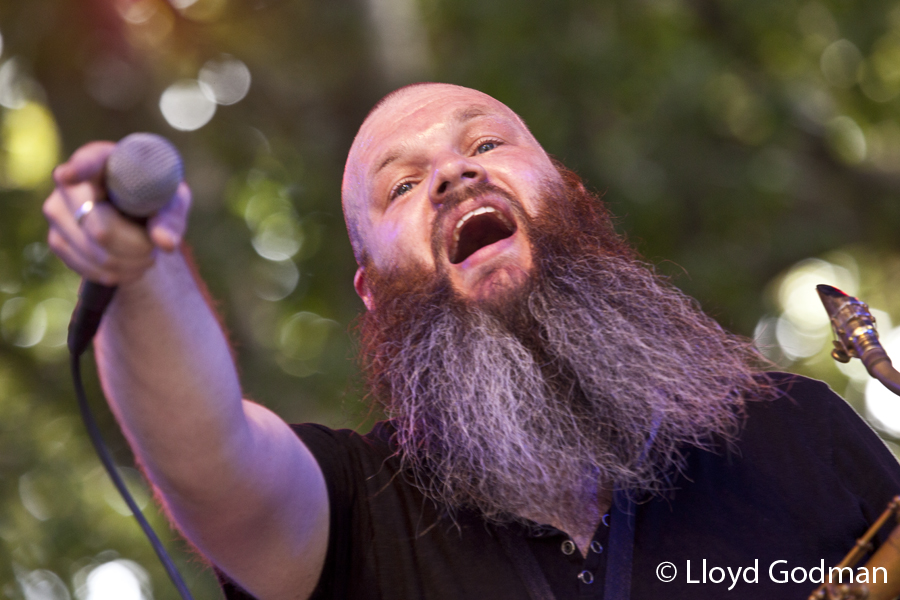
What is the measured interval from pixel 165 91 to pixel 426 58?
194 cm

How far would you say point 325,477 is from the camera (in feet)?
6.18

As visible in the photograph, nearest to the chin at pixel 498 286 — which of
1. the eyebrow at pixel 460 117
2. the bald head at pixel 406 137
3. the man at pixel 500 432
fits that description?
the man at pixel 500 432

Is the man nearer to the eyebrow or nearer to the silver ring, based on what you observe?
the eyebrow

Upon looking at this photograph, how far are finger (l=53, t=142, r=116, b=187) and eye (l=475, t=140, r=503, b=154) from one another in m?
1.39

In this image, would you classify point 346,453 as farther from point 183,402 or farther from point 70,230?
point 70,230

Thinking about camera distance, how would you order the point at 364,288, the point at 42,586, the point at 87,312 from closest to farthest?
the point at 87,312 → the point at 364,288 → the point at 42,586

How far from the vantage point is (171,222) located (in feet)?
4.06

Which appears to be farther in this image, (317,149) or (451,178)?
(317,149)

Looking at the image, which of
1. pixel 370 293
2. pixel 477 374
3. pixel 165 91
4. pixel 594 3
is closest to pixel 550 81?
pixel 594 3

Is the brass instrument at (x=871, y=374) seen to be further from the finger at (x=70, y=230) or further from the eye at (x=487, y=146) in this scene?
the finger at (x=70, y=230)

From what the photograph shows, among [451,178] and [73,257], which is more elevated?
[73,257]

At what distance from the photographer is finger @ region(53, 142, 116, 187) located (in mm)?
1158

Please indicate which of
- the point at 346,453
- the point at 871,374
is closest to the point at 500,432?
the point at 346,453

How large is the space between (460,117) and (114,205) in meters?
1.44
